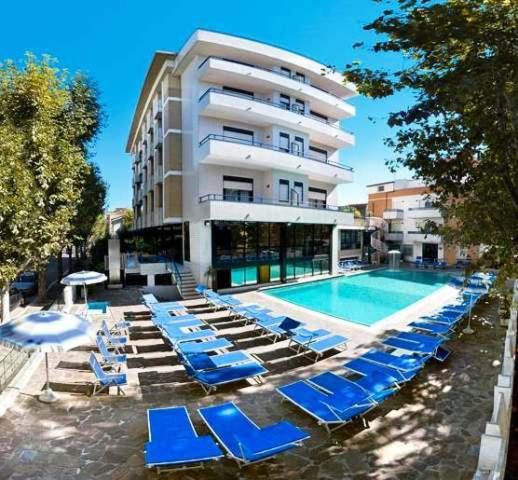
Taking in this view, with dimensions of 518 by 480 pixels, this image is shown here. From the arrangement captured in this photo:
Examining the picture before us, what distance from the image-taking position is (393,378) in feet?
22.7

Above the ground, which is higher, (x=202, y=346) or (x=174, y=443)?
(x=202, y=346)

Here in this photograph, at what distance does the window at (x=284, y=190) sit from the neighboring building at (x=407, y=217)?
57.7ft

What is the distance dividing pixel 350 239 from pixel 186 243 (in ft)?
64.5

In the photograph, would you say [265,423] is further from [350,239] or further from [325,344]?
[350,239]

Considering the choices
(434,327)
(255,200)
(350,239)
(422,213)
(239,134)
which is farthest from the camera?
(422,213)

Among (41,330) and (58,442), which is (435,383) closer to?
(58,442)

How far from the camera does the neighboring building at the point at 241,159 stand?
1969 centimetres

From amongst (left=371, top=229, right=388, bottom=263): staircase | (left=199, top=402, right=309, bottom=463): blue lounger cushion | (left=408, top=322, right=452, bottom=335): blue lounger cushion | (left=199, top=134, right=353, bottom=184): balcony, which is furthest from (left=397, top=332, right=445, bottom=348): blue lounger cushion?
(left=371, top=229, right=388, bottom=263): staircase

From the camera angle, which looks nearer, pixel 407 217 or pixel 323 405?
pixel 323 405

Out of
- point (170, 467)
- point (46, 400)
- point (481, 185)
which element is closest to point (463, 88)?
point (481, 185)

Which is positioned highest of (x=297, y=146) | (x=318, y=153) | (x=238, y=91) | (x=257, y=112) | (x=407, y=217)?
(x=238, y=91)

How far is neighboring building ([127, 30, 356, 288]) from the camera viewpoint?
19.7 meters

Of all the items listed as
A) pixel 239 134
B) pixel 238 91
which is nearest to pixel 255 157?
pixel 239 134

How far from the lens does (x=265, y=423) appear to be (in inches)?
242
